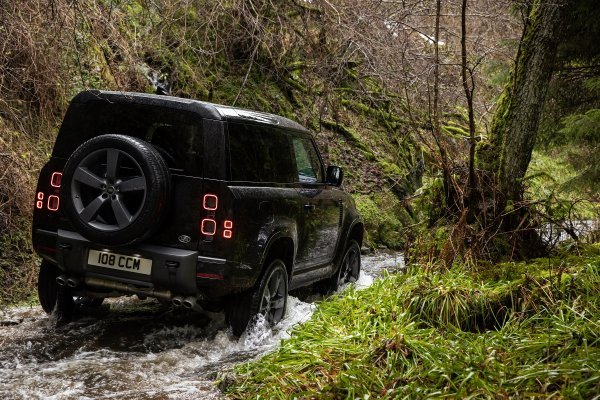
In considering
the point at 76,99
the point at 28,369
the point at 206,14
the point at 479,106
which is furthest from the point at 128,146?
the point at 479,106

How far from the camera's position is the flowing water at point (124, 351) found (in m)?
4.49

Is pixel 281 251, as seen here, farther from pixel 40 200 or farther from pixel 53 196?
pixel 40 200

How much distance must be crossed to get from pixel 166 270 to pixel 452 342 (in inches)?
91.8

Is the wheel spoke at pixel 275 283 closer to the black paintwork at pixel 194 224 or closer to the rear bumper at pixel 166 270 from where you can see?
the black paintwork at pixel 194 224

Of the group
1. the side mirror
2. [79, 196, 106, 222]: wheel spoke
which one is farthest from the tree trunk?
[79, 196, 106, 222]: wheel spoke

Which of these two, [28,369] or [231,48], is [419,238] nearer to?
[28,369]

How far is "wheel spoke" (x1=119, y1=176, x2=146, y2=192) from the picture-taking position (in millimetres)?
5195

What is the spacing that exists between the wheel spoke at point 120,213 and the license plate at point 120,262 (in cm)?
34

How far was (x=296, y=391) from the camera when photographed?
4094 millimetres

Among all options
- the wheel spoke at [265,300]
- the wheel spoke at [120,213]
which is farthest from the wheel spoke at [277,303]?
the wheel spoke at [120,213]

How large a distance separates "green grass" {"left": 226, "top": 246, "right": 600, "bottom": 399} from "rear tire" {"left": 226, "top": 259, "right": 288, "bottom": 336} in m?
0.47

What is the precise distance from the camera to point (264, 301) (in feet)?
19.8

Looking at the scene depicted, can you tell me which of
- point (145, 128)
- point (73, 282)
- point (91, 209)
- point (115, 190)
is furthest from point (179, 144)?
point (73, 282)

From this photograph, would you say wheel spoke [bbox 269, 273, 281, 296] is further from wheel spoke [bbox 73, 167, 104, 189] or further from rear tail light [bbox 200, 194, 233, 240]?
wheel spoke [bbox 73, 167, 104, 189]
